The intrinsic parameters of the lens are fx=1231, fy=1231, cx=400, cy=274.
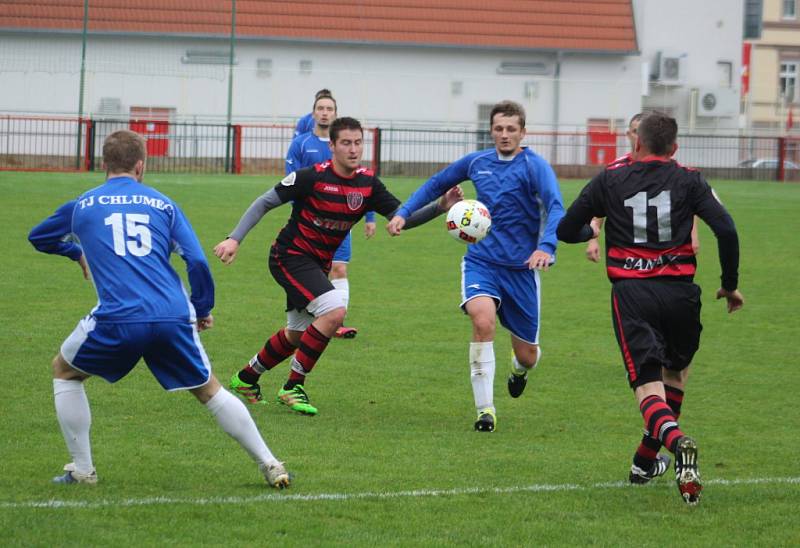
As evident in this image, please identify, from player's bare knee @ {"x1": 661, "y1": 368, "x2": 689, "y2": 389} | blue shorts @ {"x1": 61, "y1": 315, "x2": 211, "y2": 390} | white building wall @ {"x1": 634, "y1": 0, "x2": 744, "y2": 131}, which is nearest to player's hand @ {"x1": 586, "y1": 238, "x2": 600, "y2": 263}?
player's bare knee @ {"x1": 661, "y1": 368, "x2": 689, "y2": 389}

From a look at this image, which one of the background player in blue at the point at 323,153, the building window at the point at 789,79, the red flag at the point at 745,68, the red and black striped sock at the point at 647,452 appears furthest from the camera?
the building window at the point at 789,79

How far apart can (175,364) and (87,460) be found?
27.3 inches

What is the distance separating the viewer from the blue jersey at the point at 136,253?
572 centimetres

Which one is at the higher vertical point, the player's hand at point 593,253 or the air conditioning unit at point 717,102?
the air conditioning unit at point 717,102

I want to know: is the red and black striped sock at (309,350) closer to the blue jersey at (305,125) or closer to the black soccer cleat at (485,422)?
the black soccer cleat at (485,422)

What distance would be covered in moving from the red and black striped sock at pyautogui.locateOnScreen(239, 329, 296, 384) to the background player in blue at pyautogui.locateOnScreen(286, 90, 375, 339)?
2.88m

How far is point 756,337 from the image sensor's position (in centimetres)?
1228

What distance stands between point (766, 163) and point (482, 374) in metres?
→ 34.7

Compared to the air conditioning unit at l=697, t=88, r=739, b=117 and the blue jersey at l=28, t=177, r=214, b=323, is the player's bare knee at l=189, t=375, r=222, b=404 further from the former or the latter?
the air conditioning unit at l=697, t=88, r=739, b=117

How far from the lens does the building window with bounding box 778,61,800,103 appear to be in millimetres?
63781

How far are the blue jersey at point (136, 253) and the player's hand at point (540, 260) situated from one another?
103 inches

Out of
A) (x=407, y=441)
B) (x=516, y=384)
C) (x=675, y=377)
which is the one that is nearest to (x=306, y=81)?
(x=516, y=384)

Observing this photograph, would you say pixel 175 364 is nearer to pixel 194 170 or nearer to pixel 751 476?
pixel 751 476

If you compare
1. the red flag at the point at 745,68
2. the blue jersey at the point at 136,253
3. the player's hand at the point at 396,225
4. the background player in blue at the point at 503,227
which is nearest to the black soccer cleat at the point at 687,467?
the blue jersey at the point at 136,253
